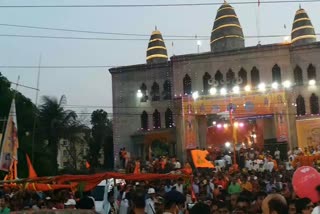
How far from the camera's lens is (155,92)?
120 feet

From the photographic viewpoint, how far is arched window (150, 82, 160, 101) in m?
36.4

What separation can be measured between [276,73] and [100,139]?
18.2 meters

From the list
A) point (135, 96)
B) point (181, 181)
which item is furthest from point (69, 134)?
point (181, 181)

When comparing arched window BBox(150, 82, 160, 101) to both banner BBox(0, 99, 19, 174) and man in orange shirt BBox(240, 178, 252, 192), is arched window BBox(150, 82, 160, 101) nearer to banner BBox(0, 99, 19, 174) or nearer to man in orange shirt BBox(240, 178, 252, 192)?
banner BBox(0, 99, 19, 174)

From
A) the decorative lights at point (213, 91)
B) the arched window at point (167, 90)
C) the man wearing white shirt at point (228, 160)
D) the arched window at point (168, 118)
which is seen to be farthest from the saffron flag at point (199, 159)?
the arched window at point (167, 90)

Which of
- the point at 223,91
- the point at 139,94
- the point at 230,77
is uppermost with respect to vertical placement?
the point at 230,77

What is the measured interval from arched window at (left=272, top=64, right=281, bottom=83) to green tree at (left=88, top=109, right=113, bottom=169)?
15106mm

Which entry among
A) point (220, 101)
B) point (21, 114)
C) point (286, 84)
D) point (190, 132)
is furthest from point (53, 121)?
point (286, 84)

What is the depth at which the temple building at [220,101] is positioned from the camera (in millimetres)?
31266

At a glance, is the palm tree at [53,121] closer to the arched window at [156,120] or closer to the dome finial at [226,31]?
the arched window at [156,120]

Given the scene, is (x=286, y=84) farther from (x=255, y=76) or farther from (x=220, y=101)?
(x=220, y=101)

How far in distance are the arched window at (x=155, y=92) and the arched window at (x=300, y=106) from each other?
9.84 meters

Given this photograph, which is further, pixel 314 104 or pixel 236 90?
pixel 314 104

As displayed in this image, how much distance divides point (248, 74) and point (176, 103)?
5.26m
